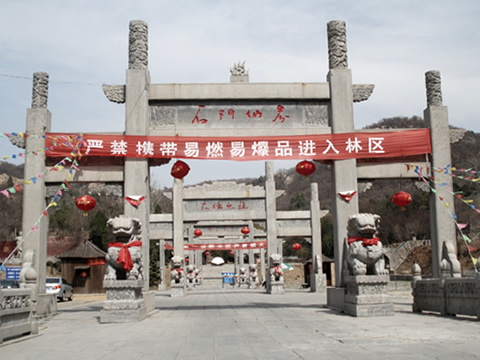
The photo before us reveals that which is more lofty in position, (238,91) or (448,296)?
(238,91)

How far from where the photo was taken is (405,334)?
Result: 597 centimetres

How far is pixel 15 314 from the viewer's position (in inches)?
249

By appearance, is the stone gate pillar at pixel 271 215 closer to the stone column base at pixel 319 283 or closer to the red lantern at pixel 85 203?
the stone column base at pixel 319 283

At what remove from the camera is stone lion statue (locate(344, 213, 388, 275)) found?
8516mm

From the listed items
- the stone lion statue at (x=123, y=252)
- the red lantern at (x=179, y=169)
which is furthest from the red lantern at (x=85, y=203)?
the red lantern at (x=179, y=169)

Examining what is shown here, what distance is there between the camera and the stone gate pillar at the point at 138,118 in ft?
33.6

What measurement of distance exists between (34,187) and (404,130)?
24.5 feet

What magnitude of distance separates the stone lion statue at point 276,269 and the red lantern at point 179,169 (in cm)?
904

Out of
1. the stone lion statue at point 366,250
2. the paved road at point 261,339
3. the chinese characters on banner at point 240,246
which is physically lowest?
the paved road at point 261,339

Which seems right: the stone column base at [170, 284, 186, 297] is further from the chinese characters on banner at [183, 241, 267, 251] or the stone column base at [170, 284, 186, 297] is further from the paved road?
the paved road

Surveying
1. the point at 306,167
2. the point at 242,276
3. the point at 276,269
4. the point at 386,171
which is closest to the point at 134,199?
the point at 306,167

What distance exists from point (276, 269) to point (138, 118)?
10241mm

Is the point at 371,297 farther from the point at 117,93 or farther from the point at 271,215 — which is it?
the point at 271,215

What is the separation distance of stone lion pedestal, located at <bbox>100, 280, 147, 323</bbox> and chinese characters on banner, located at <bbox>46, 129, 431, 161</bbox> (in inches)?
108
